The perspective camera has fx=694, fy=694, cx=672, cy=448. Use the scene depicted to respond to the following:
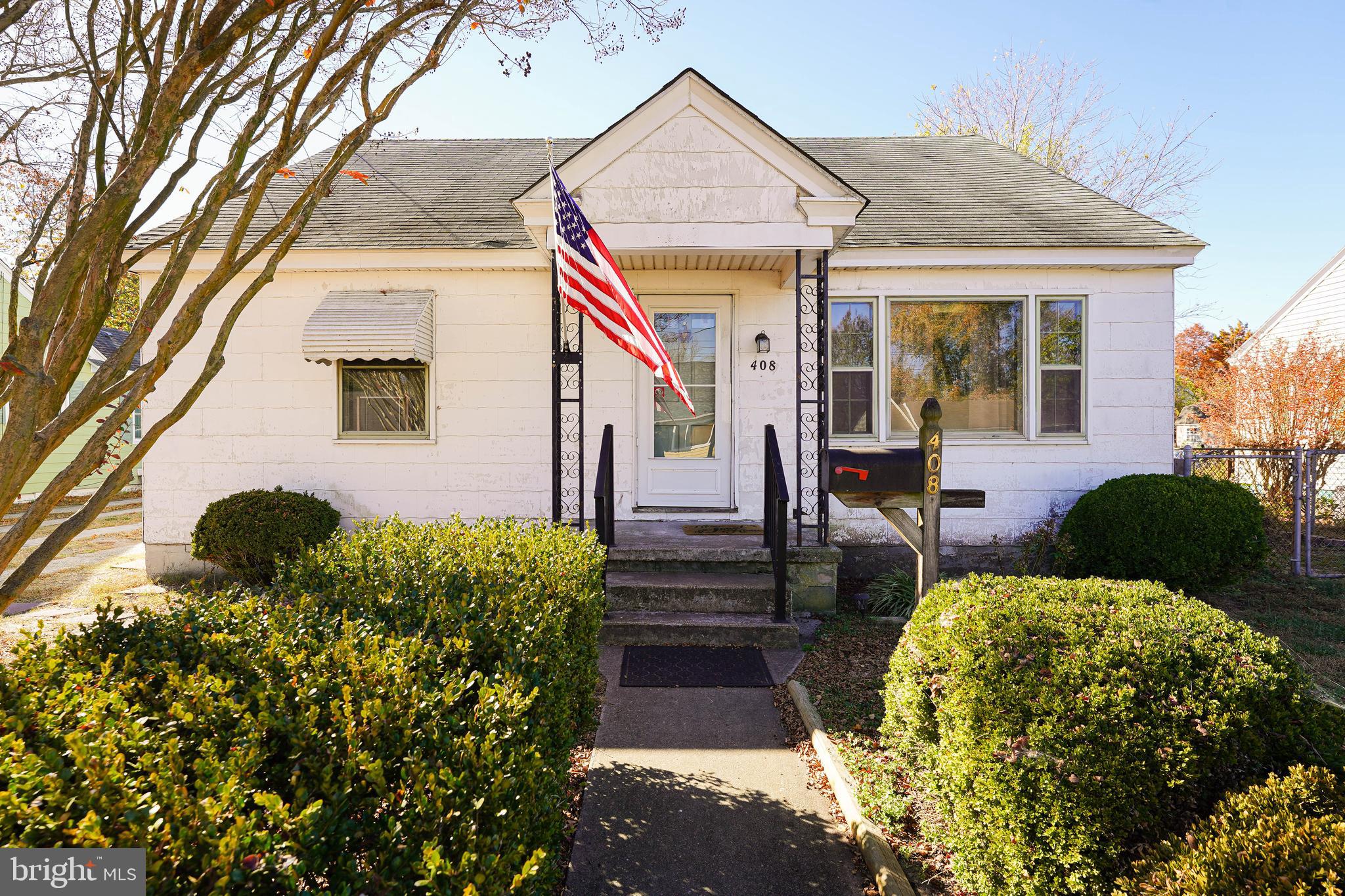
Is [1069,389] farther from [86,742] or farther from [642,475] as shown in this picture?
[86,742]

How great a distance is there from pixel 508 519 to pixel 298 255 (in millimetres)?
5104

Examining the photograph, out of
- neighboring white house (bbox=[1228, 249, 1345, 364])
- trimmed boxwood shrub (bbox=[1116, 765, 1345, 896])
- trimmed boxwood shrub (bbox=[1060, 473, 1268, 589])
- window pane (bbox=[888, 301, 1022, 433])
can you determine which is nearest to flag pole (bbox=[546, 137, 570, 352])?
window pane (bbox=[888, 301, 1022, 433])

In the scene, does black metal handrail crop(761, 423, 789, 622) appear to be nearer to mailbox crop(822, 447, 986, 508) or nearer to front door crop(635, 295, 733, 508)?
mailbox crop(822, 447, 986, 508)

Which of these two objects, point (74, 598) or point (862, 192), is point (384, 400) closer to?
point (74, 598)

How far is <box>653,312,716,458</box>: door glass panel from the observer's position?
798cm

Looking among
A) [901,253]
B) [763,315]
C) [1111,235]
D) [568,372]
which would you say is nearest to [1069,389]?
[1111,235]

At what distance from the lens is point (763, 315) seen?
7.86 metres

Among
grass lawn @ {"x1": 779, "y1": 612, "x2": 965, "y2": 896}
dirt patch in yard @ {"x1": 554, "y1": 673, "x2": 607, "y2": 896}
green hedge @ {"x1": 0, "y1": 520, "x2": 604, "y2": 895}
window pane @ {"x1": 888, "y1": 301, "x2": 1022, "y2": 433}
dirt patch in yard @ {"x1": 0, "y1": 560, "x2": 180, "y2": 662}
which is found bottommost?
dirt patch in yard @ {"x1": 554, "y1": 673, "x2": 607, "y2": 896}

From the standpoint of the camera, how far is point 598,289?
5.10 meters

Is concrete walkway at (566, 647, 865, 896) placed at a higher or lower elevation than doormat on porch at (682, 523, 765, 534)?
lower

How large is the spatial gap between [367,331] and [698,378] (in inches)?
141

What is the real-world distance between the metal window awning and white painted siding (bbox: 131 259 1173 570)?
0.37 meters

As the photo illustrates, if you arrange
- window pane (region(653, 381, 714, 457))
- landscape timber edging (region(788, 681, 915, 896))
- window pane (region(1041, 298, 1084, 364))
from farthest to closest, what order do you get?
window pane (region(653, 381, 714, 457))
window pane (region(1041, 298, 1084, 364))
landscape timber edging (region(788, 681, 915, 896))

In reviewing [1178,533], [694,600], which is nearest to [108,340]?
[694,600]
